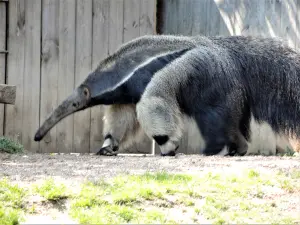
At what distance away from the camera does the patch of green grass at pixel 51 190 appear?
5.73 meters

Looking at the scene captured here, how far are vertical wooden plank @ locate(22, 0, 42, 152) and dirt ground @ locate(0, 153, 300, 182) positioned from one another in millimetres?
2271

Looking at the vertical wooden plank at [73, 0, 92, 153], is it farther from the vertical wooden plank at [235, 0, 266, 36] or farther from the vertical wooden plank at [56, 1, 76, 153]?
the vertical wooden plank at [235, 0, 266, 36]

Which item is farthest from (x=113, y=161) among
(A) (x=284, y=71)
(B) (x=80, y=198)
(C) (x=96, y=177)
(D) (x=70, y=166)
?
(A) (x=284, y=71)

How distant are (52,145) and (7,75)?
1.34 m

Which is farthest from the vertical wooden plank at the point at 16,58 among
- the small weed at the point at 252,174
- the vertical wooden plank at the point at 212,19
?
the small weed at the point at 252,174

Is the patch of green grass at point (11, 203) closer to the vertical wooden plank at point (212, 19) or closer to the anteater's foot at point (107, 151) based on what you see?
the anteater's foot at point (107, 151)

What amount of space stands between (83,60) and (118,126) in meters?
1.49

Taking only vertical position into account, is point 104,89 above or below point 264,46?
below

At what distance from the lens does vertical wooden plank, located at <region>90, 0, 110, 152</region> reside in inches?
424

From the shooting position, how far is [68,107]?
10.1 metres

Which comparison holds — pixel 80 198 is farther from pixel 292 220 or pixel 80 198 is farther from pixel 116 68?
pixel 116 68

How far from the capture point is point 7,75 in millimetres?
10688

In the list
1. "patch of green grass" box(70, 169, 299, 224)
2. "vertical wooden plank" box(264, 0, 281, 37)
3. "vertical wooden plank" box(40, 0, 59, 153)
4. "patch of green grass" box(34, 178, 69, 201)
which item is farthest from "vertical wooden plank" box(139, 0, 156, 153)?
"patch of green grass" box(34, 178, 69, 201)

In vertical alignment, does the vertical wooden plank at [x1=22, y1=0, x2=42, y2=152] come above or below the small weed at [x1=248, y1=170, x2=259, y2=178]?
above
